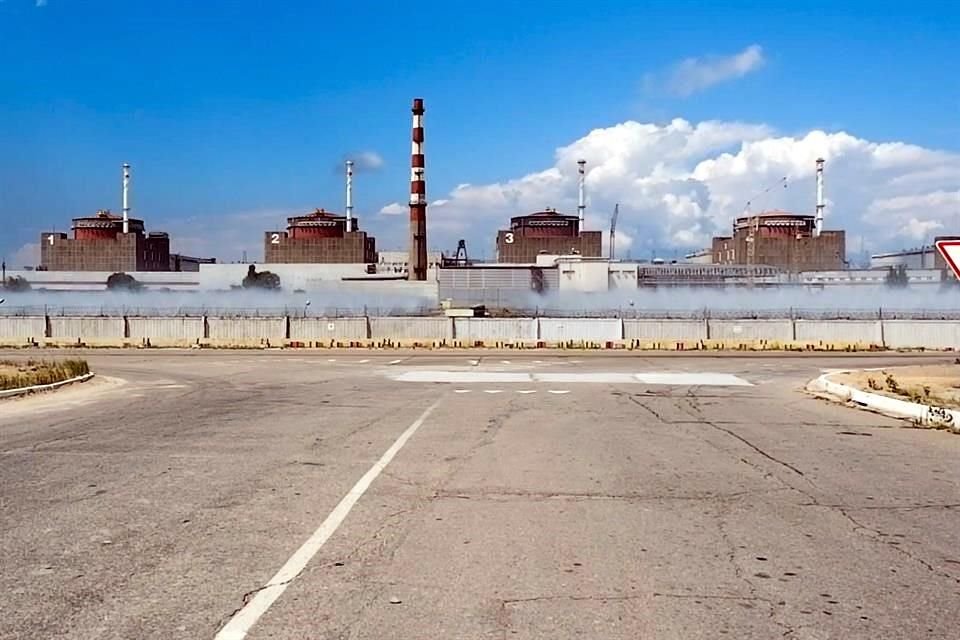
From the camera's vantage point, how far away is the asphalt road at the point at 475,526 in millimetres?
5438

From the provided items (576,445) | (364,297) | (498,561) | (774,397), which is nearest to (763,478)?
(576,445)

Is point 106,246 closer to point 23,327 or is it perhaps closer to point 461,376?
point 23,327

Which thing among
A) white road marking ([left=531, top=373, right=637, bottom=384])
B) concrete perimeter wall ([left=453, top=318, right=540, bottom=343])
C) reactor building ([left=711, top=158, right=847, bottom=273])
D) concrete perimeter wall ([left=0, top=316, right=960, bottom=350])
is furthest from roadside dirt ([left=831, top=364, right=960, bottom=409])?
reactor building ([left=711, top=158, right=847, bottom=273])

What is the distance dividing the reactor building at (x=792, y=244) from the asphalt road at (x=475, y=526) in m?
121

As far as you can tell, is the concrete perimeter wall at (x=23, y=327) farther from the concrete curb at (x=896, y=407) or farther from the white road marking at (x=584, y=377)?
the concrete curb at (x=896, y=407)

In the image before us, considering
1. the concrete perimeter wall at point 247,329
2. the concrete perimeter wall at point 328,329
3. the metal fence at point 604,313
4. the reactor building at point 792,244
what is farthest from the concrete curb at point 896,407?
the reactor building at point 792,244

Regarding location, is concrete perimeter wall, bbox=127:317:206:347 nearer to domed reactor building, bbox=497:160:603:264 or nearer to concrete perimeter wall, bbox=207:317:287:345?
concrete perimeter wall, bbox=207:317:287:345

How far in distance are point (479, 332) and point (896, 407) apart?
39381 mm

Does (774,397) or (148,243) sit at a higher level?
(148,243)

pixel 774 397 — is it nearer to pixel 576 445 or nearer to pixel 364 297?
pixel 576 445

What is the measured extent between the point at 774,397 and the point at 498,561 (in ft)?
53.5

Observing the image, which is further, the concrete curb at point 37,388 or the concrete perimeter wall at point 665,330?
the concrete perimeter wall at point 665,330

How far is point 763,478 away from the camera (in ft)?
33.8

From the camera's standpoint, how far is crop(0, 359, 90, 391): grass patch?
903 inches
